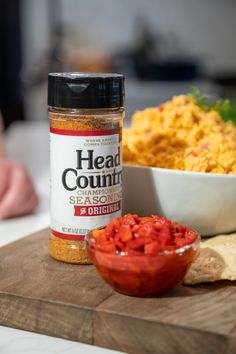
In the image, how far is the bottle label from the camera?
38.8 inches

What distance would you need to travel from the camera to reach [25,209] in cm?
139

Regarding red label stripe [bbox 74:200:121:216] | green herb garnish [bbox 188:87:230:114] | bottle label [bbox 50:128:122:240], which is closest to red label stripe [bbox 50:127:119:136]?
bottle label [bbox 50:128:122:240]

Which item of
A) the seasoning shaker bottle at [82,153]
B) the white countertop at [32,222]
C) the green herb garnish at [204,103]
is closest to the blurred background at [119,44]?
the white countertop at [32,222]

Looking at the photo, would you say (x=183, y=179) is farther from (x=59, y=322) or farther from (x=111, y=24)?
(x=111, y=24)

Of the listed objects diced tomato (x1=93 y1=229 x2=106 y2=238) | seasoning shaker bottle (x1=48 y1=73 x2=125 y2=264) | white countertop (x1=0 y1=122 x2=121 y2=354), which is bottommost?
white countertop (x1=0 y1=122 x2=121 y2=354)

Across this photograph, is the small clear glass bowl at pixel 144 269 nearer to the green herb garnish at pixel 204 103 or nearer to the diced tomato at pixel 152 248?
the diced tomato at pixel 152 248

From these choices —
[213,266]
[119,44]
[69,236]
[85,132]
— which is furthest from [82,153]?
[119,44]

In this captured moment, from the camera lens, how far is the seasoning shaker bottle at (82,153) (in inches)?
38.3

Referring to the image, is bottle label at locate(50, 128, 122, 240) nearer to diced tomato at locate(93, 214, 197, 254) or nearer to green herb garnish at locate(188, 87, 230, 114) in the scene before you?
diced tomato at locate(93, 214, 197, 254)

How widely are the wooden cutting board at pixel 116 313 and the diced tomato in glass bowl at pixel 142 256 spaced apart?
0.02 m

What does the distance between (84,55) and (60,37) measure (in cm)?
29

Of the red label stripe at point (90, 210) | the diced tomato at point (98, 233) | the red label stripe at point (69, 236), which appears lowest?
the red label stripe at point (69, 236)

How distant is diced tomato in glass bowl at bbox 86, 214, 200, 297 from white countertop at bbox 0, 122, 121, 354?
0.10m

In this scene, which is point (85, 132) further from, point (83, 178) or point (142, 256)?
point (142, 256)
